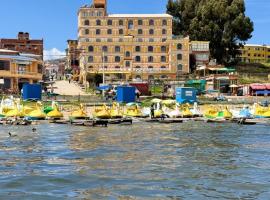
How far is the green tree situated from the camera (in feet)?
410

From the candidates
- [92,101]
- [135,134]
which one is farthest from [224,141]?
[92,101]

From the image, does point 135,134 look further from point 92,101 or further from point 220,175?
point 92,101

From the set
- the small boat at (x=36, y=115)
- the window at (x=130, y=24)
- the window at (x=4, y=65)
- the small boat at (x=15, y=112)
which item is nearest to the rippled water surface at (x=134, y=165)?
the small boat at (x=36, y=115)

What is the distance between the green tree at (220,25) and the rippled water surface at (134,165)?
7790 cm

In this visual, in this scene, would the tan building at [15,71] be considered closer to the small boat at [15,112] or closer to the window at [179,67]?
the window at [179,67]

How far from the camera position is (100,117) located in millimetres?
61594

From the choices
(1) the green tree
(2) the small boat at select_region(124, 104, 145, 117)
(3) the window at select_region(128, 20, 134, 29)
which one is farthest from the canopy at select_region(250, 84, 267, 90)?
(2) the small boat at select_region(124, 104, 145, 117)

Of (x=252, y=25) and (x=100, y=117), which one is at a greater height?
(x=252, y=25)

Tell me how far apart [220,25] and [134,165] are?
101934 mm

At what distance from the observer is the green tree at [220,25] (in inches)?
4921

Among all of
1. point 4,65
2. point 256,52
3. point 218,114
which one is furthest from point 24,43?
point 218,114

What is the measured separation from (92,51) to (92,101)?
4542 cm

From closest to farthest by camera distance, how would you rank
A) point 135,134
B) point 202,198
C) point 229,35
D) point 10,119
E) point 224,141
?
point 202,198, point 224,141, point 135,134, point 10,119, point 229,35

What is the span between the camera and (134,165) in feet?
97.7
